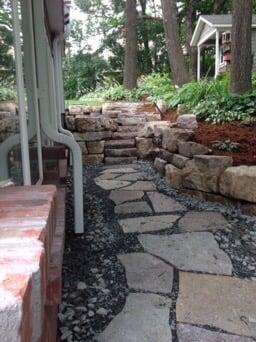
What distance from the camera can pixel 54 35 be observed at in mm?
5172

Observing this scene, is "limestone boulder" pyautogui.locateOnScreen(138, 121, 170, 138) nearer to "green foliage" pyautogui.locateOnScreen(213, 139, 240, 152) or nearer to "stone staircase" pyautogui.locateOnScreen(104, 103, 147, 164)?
"stone staircase" pyautogui.locateOnScreen(104, 103, 147, 164)

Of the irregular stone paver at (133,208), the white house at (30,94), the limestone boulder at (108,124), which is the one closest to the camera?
the white house at (30,94)

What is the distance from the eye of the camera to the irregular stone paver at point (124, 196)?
12.9ft

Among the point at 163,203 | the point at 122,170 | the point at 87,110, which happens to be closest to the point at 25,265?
the point at 163,203

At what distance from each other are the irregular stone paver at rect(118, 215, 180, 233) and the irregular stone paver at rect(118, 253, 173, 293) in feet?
1.58

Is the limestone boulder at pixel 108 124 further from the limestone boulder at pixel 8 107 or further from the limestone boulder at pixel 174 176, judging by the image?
the limestone boulder at pixel 8 107

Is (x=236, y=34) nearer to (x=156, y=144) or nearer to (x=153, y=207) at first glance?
(x=156, y=144)

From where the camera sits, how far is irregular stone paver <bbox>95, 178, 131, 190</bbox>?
14.8ft

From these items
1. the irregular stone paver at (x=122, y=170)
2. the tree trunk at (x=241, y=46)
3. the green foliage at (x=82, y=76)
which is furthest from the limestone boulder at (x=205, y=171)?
the green foliage at (x=82, y=76)

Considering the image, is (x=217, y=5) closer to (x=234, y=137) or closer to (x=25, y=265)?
(x=234, y=137)

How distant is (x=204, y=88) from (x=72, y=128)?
2.29 metres

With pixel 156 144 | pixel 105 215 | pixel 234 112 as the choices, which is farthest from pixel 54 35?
pixel 105 215

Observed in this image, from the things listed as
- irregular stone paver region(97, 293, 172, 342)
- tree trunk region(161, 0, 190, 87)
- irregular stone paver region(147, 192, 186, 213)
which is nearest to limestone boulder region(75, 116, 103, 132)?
irregular stone paver region(147, 192, 186, 213)

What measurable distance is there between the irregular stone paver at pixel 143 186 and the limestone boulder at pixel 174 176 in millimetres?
202
